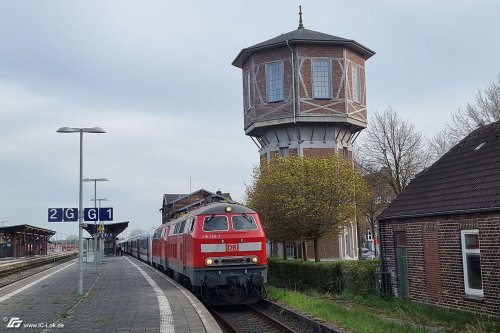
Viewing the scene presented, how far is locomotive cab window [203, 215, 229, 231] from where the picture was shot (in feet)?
57.4

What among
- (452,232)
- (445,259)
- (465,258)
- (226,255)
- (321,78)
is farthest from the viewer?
(321,78)

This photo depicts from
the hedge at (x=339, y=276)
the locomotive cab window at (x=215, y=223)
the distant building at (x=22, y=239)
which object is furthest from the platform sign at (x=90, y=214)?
the distant building at (x=22, y=239)

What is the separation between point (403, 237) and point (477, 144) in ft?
12.5

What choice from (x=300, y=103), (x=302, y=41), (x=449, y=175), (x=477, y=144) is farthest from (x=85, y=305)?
(x=302, y=41)

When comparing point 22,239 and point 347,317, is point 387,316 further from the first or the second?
point 22,239

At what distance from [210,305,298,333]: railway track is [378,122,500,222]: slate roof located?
18.6ft

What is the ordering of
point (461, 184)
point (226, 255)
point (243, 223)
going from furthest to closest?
1. point (243, 223)
2. point (226, 255)
3. point (461, 184)

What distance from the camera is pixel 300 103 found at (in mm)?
35469

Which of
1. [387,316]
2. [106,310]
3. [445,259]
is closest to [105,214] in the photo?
[106,310]

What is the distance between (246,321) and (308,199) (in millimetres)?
11808

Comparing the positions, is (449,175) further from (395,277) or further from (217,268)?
(217,268)

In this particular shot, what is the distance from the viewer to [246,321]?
1497cm

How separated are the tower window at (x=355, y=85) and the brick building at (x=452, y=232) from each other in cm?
1881

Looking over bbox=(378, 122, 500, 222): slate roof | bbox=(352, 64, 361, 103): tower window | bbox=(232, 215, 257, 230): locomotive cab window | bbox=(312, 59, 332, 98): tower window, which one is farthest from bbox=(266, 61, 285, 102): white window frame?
bbox=(232, 215, 257, 230): locomotive cab window
